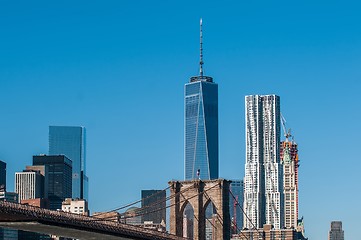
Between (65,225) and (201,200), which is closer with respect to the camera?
(65,225)

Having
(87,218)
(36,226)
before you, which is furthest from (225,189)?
(36,226)

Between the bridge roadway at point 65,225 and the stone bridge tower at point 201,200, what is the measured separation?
6.65 m

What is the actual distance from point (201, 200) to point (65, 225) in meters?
23.3

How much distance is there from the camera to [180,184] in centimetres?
10456

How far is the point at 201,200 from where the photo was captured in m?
103

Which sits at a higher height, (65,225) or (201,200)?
(201,200)

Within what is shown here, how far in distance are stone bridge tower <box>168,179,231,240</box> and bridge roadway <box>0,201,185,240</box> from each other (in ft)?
21.8

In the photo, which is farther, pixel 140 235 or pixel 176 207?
pixel 176 207

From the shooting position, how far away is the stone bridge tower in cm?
10188

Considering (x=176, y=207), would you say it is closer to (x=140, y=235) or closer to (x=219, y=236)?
(x=219, y=236)

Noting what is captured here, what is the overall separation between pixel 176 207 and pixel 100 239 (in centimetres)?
1469

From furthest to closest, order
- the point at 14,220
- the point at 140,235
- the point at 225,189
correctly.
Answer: the point at 225,189 < the point at 140,235 < the point at 14,220

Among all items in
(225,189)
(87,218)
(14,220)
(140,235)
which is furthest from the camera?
(225,189)

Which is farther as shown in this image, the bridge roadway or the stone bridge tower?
the stone bridge tower
